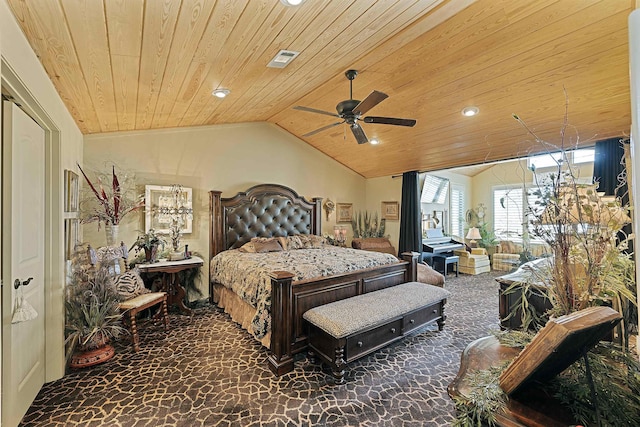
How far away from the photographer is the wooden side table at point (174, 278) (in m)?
3.76

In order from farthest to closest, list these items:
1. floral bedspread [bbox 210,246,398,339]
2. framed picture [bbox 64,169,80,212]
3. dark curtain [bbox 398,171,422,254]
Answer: dark curtain [bbox 398,171,422,254]
floral bedspread [bbox 210,246,398,339]
framed picture [bbox 64,169,80,212]

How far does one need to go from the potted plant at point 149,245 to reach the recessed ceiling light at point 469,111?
4.52m

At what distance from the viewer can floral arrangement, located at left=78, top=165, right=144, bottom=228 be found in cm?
343

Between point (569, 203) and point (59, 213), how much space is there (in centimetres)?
347

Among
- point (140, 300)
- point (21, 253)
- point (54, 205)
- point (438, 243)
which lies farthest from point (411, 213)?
point (21, 253)

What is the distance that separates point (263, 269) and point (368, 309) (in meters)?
1.22

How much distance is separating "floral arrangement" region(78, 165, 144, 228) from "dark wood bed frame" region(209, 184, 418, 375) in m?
1.22

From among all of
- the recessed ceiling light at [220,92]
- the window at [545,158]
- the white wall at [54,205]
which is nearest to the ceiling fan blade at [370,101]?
the window at [545,158]

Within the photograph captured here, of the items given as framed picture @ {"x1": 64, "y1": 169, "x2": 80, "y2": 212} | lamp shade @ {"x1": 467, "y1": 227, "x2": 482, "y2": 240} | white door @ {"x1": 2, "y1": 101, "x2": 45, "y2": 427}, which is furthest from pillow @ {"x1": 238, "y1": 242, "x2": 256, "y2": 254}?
lamp shade @ {"x1": 467, "y1": 227, "x2": 482, "y2": 240}

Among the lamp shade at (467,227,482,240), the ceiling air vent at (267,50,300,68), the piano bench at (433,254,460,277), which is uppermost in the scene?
the ceiling air vent at (267,50,300,68)

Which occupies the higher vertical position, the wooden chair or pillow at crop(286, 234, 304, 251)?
pillow at crop(286, 234, 304, 251)

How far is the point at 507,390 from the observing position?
905 millimetres

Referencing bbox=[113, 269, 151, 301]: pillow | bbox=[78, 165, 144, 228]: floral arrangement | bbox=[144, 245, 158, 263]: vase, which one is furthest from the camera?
bbox=[144, 245, 158, 263]: vase

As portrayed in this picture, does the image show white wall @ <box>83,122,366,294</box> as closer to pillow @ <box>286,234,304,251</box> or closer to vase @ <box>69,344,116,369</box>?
pillow @ <box>286,234,304,251</box>
